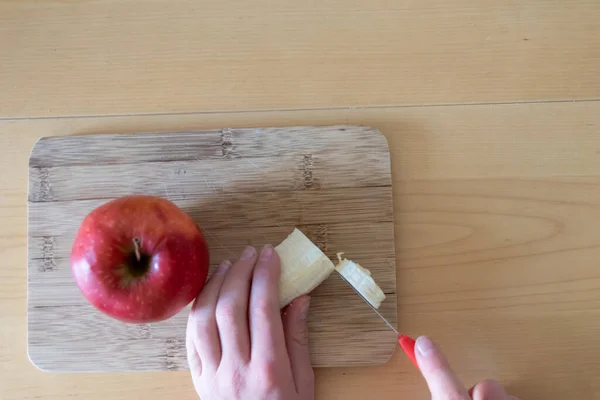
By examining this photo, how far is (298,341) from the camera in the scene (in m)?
0.69

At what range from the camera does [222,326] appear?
65 cm

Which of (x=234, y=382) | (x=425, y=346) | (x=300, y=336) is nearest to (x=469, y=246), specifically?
(x=425, y=346)

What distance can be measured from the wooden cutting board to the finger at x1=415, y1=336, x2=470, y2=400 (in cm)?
6

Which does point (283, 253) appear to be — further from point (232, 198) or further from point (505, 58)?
point (505, 58)

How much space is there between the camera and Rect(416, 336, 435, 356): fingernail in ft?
2.12

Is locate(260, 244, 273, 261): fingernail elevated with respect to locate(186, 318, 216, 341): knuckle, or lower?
elevated

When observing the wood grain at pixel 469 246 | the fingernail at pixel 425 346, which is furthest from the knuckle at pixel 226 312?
the fingernail at pixel 425 346

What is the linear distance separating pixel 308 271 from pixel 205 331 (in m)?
0.15

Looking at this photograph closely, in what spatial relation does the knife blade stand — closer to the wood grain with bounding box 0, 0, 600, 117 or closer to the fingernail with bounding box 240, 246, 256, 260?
the fingernail with bounding box 240, 246, 256, 260

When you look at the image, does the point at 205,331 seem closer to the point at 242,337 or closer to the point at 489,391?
the point at 242,337

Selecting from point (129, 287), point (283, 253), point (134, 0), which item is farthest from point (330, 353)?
point (134, 0)

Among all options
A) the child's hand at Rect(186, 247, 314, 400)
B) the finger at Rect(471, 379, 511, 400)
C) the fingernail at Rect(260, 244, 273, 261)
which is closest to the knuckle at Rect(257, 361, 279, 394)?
the child's hand at Rect(186, 247, 314, 400)

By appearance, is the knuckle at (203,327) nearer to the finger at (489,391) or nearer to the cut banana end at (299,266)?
the cut banana end at (299,266)

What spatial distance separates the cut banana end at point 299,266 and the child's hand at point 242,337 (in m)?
0.01
